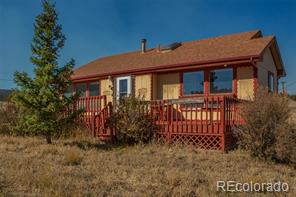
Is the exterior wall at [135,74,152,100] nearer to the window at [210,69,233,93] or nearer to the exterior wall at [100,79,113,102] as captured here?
the exterior wall at [100,79,113,102]

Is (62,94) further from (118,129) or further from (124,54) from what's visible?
(124,54)

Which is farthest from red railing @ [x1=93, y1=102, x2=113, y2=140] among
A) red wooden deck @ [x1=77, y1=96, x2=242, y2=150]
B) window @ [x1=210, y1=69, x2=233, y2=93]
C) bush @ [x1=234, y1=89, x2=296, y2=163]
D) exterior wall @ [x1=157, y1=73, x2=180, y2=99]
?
bush @ [x1=234, y1=89, x2=296, y2=163]

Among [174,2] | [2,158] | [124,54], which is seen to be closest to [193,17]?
[174,2]

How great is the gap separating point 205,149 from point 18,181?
21.0 ft

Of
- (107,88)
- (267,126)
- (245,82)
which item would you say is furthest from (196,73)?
(267,126)

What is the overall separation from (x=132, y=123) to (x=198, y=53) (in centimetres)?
537

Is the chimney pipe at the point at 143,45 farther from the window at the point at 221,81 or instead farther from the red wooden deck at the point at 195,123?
the red wooden deck at the point at 195,123

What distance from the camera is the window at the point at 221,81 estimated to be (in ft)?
44.1

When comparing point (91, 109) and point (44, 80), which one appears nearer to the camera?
point (44, 80)

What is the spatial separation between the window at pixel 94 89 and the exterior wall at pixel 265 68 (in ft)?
29.6

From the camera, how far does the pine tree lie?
34.8 ft

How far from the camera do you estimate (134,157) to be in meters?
9.05

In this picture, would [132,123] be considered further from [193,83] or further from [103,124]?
[193,83]

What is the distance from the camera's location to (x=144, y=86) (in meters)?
16.0
